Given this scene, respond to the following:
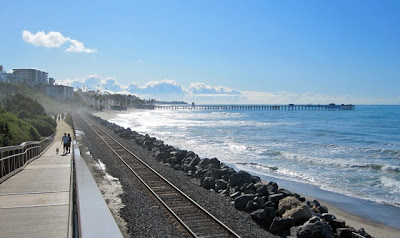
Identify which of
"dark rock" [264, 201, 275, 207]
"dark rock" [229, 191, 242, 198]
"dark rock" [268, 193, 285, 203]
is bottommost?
"dark rock" [229, 191, 242, 198]

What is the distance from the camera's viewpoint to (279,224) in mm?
9500

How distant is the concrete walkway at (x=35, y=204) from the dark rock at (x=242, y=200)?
5.08 meters

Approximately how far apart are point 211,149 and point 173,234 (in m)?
22.9

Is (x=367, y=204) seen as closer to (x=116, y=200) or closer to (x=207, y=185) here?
(x=207, y=185)

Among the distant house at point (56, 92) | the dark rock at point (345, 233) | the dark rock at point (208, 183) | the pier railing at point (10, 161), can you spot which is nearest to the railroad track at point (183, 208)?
the dark rock at point (208, 183)

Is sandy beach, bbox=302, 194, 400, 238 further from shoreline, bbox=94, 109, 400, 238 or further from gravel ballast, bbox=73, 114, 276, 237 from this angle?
gravel ballast, bbox=73, 114, 276, 237

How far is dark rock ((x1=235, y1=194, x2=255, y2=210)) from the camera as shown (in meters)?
11.2

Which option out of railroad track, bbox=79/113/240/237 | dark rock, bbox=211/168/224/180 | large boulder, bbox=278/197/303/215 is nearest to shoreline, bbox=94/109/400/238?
large boulder, bbox=278/197/303/215

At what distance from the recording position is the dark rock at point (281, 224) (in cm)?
947

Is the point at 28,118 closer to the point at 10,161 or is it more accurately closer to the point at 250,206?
the point at 10,161

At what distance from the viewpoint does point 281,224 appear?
9508 mm

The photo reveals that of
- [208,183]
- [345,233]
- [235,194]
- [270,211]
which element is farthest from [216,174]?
[345,233]

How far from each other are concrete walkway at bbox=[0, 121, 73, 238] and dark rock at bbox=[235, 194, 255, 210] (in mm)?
5079

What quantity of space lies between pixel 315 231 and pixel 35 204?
20.9ft
